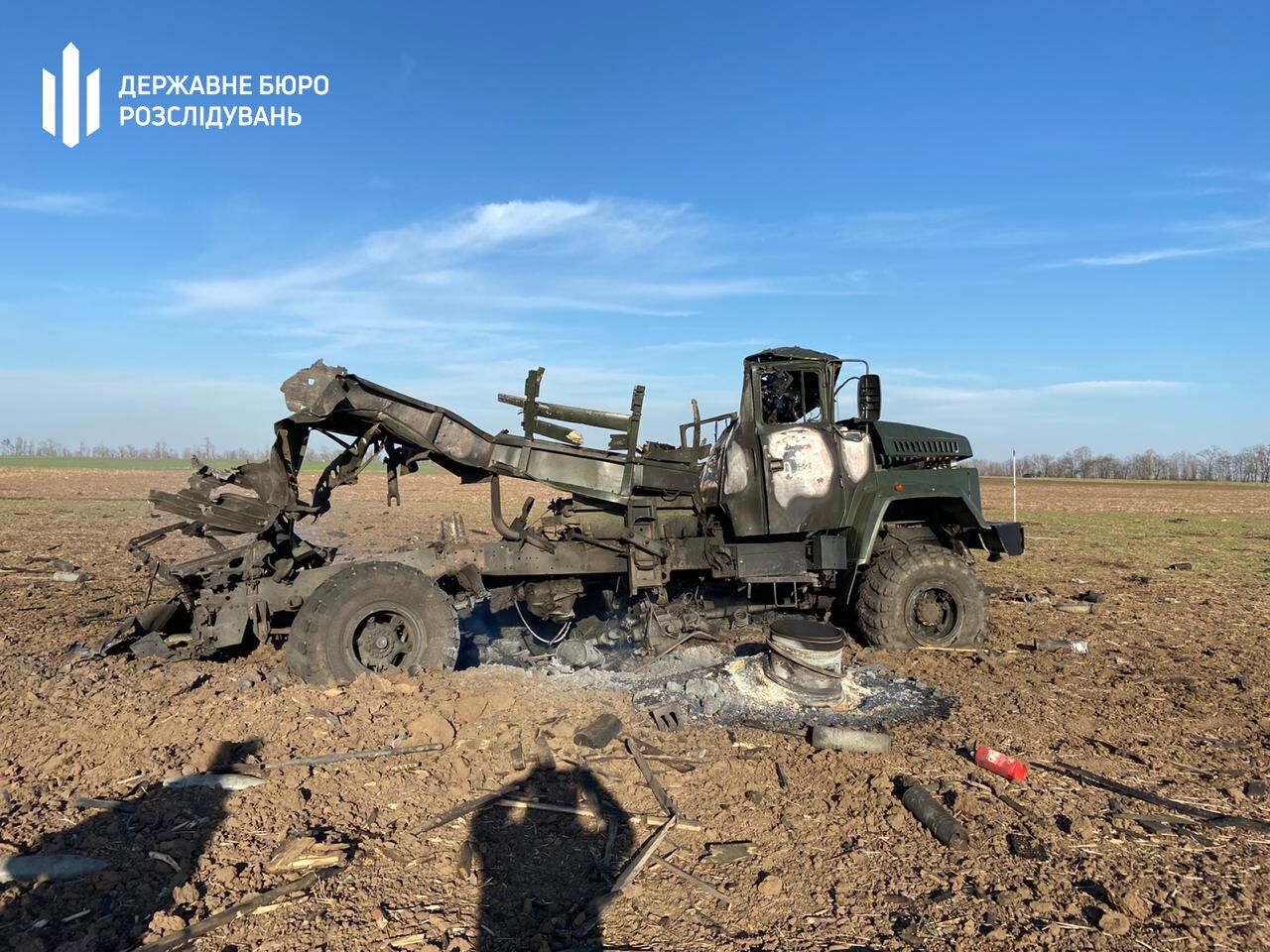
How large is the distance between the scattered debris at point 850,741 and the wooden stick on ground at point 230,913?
133 inches

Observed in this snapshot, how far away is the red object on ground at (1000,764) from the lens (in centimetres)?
490

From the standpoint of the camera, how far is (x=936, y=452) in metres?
8.23

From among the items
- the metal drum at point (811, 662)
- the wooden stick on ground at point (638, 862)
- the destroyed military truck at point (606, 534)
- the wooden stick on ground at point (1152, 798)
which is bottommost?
the wooden stick on ground at point (638, 862)

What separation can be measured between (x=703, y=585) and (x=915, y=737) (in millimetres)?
3321

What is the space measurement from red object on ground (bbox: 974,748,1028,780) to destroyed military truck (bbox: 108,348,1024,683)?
2.77 metres

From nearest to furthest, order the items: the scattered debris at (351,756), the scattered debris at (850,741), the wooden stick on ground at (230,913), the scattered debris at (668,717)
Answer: the wooden stick on ground at (230,913), the scattered debris at (351,756), the scattered debris at (850,741), the scattered debris at (668,717)

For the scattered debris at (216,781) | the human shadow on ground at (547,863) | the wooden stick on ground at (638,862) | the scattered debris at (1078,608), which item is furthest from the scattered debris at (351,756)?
the scattered debris at (1078,608)

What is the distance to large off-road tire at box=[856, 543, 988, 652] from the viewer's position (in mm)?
7906

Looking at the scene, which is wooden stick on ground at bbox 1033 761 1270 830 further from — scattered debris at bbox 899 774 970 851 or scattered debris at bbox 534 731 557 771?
scattered debris at bbox 534 731 557 771

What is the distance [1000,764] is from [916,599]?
3154mm

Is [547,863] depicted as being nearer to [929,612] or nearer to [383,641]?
[383,641]

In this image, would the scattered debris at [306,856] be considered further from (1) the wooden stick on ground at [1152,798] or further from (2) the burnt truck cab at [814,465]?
(2) the burnt truck cab at [814,465]

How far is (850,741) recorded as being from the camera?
5418 millimetres

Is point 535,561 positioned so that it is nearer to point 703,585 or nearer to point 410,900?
point 703,585
